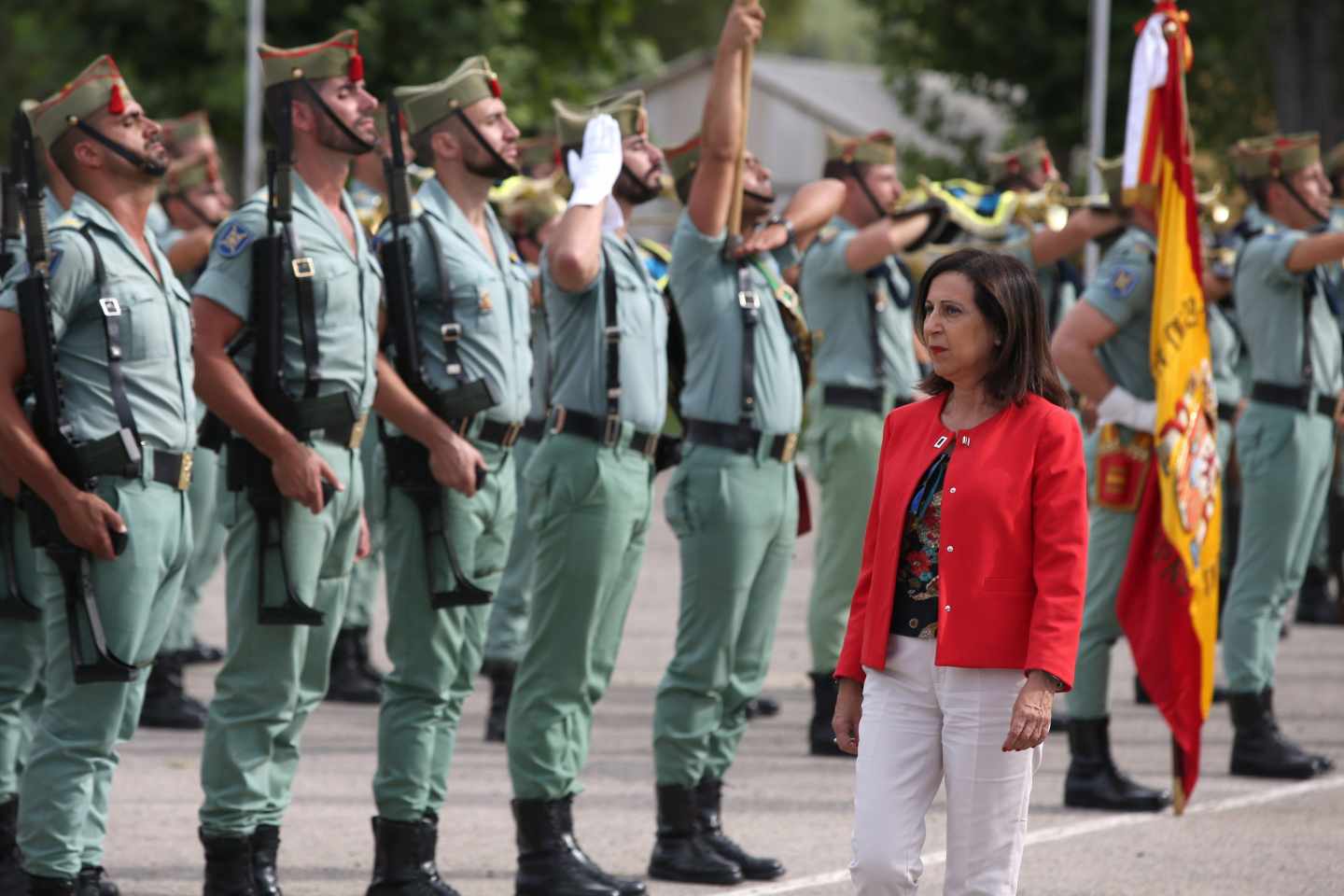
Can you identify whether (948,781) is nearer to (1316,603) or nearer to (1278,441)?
(1278,441)

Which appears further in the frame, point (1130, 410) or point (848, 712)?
point (1130, 410)

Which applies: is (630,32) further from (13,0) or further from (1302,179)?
(1302,179)

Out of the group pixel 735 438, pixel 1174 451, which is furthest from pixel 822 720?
pixel 735 438

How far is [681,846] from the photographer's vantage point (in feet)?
21.8

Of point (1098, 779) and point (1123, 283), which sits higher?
point (1123, 283)

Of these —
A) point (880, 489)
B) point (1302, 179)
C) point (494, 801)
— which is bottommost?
point (494, 801)

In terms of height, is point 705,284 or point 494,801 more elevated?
point 705,284

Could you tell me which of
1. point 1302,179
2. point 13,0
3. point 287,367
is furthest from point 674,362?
point 13,0

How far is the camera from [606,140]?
249 inches

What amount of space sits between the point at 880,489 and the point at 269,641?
1.90 m

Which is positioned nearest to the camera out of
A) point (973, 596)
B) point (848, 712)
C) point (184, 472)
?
point (973, 596)

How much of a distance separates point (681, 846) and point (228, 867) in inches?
56.7

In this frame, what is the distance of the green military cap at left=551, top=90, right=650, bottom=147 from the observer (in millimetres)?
6672

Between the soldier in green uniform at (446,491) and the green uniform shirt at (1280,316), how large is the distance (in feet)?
11.1
